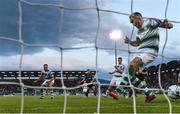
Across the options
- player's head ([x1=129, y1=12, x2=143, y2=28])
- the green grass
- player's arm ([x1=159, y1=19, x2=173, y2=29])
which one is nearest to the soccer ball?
the green grass

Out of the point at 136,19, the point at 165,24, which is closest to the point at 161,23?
the point at 136,19

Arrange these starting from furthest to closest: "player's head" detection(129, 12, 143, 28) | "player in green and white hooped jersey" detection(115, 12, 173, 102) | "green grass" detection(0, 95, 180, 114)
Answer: "player in green and white hooped jersey" detection(115, 12, 173, 102)
"player's head" detection(129, 12, 143, 28)
"green grass" detection(0, 95, 180, 114)

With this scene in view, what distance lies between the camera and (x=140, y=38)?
1016cm

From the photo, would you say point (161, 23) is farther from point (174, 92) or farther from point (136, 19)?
point (174, 92)

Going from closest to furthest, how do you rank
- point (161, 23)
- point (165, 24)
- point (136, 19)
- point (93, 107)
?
1. point (165, 24)
2. point (161, 23)
3. point (93, 107)
4. point (136, 19)

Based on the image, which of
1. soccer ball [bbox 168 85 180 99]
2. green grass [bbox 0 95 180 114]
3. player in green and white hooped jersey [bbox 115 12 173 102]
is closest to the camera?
green grass [bbox 0 95 180 114]

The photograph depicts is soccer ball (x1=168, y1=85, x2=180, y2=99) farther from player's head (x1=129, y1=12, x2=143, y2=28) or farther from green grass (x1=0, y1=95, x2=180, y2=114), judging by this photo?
player's head (x1=129, y1=12, x2=143, y2=28)

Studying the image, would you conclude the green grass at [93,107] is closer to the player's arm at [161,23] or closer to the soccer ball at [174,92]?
the soccer ball at [174,92]

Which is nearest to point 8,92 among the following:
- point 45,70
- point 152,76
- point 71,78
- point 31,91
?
point 31,91

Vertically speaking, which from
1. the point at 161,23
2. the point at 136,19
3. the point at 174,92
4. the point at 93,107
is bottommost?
the point at 93,107

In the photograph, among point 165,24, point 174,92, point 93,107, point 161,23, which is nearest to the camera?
point 165,24

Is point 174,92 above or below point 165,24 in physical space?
below

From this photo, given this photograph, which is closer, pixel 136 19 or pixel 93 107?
pixel 93 107

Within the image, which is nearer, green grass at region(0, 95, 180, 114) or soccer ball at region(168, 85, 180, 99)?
green grass at region(0, 95, 180, 114)
